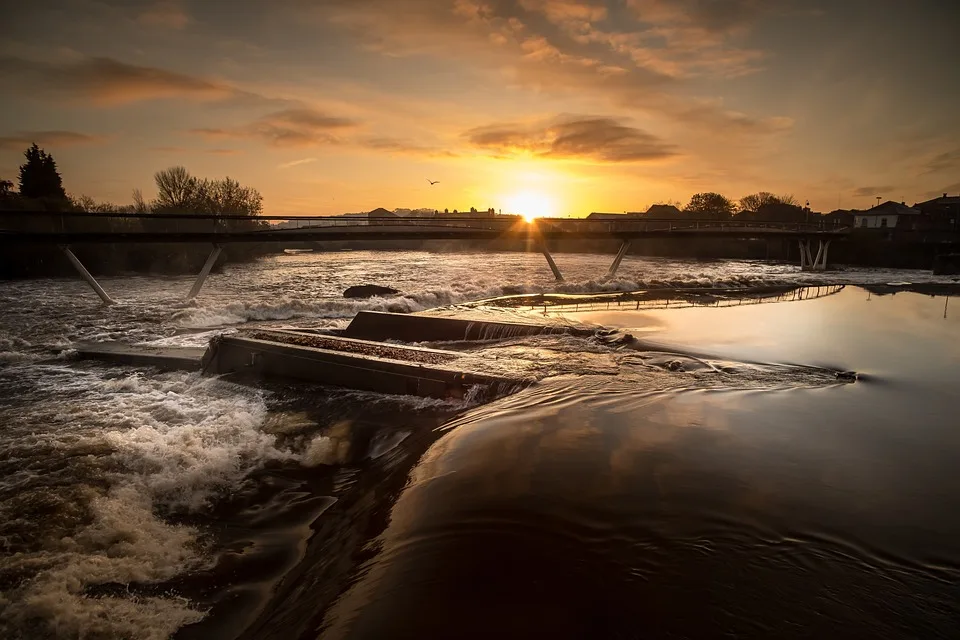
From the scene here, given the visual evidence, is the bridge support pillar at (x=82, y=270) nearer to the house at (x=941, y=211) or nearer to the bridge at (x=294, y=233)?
the bridge at (x=294, y=233)

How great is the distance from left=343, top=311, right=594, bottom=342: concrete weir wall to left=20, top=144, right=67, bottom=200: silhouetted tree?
6503 centimetres

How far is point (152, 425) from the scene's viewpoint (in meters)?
6.56

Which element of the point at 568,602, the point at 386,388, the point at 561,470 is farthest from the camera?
the point at 386,388

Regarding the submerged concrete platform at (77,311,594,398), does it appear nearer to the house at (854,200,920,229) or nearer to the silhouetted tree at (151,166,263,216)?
the silhouetted tree at (151,166,263,216)

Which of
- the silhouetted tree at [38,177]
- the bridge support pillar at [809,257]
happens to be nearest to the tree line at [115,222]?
the silhouetted tree at [38,177]

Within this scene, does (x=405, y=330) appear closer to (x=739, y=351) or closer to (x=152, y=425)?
(x=152, y=425)

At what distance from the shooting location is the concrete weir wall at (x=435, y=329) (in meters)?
11.8

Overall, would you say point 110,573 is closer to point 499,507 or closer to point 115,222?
point 499,507

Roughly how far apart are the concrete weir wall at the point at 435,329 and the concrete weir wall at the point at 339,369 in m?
3.72

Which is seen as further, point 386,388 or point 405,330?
point 405,330

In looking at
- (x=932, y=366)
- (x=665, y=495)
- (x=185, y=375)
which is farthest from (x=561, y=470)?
(x=932, y=366)

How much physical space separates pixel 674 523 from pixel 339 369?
626 centimetres

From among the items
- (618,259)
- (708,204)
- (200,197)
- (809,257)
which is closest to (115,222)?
(200,197)

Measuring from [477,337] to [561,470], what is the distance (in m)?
7.64
